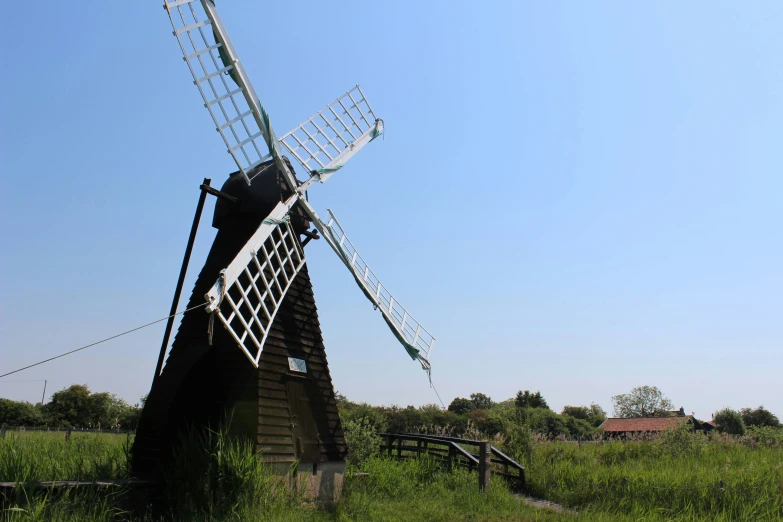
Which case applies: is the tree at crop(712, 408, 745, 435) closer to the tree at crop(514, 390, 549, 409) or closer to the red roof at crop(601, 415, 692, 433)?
the red roof at crop(601, 415, 692, 433)

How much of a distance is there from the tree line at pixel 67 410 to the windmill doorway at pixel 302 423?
3594cm

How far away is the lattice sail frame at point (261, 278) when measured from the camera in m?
8.69

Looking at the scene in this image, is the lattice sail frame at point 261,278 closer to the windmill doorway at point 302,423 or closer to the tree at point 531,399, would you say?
the windmill doorway at point 302,423

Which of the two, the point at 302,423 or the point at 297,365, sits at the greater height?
the point at 297,365

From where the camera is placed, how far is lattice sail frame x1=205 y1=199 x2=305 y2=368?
8.69m

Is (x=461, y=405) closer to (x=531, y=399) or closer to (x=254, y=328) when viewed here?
(x=531, y=399)

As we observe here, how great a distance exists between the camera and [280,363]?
950 centimetres

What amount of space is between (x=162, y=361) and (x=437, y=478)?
6063 millimetres

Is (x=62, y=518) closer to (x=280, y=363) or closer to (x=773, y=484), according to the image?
(x=280, y=363)

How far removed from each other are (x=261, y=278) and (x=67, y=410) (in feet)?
138

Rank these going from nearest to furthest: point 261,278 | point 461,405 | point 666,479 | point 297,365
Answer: point 261,278 → point 297,365 → point 666,479 → point 461,405

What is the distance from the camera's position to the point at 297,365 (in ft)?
32.3

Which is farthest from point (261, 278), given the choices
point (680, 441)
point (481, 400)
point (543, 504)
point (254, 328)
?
point (481, 400)

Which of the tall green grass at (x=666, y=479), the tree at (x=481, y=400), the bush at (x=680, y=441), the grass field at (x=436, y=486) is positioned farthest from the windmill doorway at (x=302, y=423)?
the tree at (x=481, y=400)
